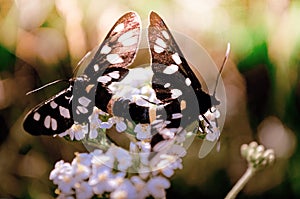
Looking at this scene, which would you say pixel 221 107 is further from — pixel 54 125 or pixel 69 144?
pixel 54 125

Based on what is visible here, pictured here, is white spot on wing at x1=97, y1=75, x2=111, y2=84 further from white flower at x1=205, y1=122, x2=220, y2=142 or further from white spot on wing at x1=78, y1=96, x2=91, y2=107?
white flower at x1=205, y1=122, x2=220, y2=142

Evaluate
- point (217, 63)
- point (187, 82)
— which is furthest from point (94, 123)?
point (217, 63)

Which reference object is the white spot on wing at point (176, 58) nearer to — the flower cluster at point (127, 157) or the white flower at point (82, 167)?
the flower cluster at point (127, 157)

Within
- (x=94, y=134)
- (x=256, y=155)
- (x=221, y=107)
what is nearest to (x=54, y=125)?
(x=94, y=134)

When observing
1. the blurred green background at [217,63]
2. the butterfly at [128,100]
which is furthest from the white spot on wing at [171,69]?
the blurred green background at [217,63]

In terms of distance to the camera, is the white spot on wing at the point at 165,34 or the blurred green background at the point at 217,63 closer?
the white spot on wing at the point at 165,34

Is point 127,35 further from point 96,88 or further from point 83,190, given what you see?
point 83,190

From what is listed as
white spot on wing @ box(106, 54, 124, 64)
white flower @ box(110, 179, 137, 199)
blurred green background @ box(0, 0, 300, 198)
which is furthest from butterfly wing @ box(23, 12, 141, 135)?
blurred green background @ box(0, 0, 300, 198)
